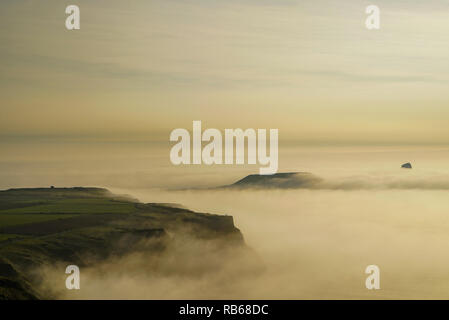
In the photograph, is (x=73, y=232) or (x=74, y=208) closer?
(x=73, y=232)

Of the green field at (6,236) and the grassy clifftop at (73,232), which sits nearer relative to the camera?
the grassy clifftop at (73,232)

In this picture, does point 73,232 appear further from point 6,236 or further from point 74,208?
point 74,208

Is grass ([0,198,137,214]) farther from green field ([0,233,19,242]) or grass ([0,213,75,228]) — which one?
green field ([0,233,19,242])

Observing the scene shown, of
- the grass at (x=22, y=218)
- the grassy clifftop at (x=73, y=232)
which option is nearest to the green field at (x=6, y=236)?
the grassy clifftop at (x=73, y=232)

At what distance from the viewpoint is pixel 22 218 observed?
151m

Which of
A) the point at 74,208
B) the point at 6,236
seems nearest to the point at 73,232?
the point at 6,236

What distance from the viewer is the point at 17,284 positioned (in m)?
90.2

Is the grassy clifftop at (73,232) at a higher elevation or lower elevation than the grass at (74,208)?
lower

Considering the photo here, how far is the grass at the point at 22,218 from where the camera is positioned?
460 feet

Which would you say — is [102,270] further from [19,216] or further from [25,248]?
[19,216]

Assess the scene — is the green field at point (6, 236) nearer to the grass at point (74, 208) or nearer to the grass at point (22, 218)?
the grass at point (22, 218)

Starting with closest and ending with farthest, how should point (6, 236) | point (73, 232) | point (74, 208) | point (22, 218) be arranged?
point (6, 236) → point (73, 232) → point (22, 218) → point (74, 208)

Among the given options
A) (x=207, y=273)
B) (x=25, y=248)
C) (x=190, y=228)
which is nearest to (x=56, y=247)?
(x=25, y=248)
